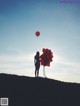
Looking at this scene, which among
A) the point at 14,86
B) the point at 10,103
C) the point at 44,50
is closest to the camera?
the point at 10,103

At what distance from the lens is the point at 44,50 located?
119 ft

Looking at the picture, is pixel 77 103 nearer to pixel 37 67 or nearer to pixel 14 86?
pixel 37 67

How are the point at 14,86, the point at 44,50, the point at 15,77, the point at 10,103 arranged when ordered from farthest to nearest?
the point at 44,50 < the point at 15,77 < the point at 14,86 < the point at 10,103

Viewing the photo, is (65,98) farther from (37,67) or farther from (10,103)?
(10,103)

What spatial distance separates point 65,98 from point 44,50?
12034 mm

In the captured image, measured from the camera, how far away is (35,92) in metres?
23.6

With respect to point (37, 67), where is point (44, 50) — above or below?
above

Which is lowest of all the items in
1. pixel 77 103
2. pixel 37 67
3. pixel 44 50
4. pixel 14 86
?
pixel 77 103

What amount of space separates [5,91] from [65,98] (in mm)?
7455

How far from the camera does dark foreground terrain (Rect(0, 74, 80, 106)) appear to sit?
21.9m

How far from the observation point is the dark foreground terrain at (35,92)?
21853 millimetres

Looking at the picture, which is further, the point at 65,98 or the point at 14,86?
the point at 65,98

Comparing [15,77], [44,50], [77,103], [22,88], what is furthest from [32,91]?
[44,50]

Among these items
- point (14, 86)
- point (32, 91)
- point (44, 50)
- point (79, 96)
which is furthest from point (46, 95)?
point (44, 50)
